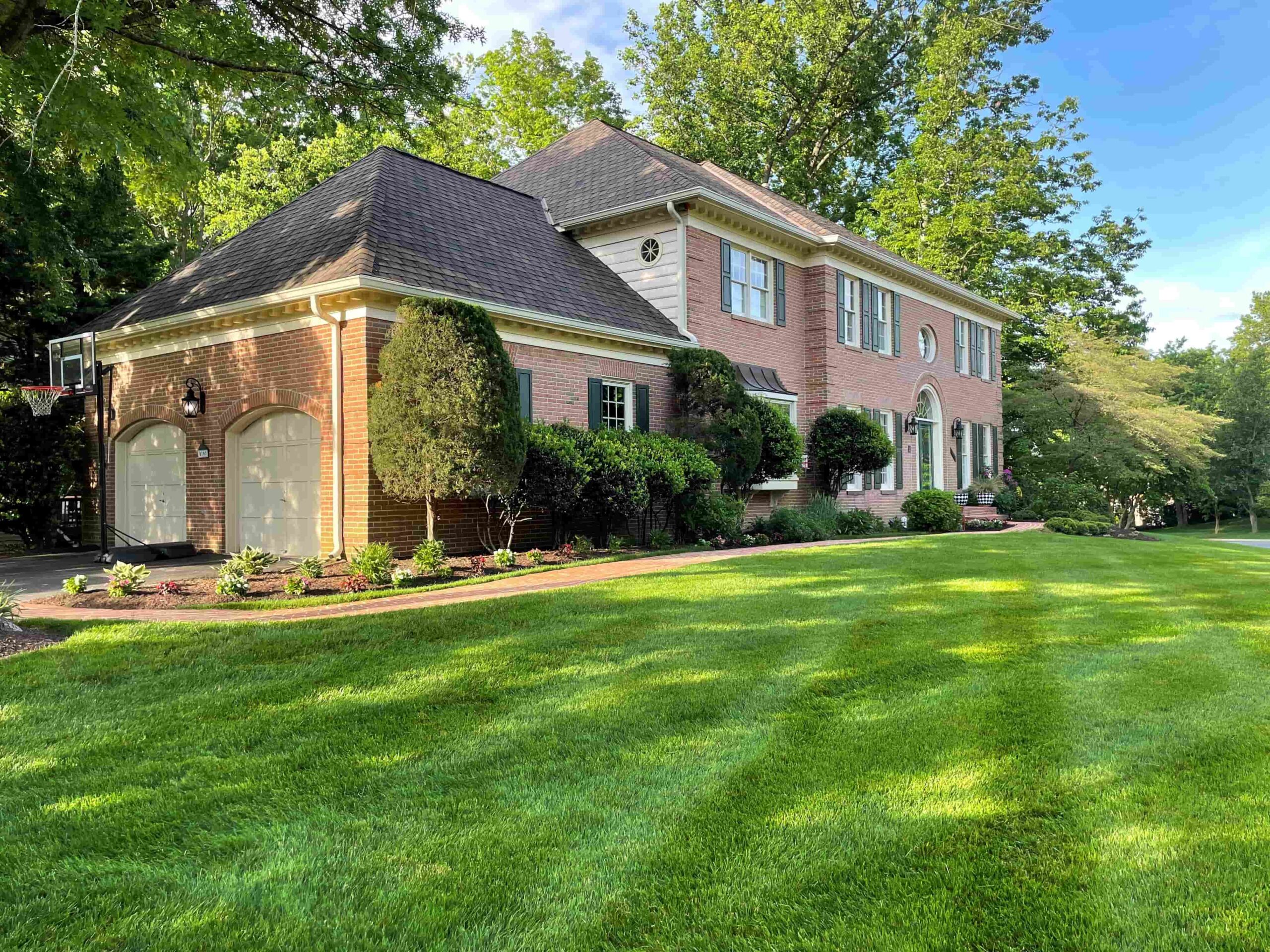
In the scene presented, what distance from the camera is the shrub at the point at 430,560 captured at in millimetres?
9023

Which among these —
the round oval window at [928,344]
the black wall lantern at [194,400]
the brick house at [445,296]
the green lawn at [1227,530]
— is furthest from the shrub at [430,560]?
the green lawn at [1227,530]

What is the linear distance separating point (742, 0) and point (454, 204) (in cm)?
2174

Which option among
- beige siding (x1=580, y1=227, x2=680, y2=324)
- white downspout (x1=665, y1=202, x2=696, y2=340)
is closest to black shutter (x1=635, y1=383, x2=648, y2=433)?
white downspout (x1=665, y1=202, x2=696, y2=340)

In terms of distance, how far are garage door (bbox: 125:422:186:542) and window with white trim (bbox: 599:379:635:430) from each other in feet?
22.6

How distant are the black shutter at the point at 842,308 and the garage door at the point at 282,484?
12.3 metres

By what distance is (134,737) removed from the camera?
419 centimetres

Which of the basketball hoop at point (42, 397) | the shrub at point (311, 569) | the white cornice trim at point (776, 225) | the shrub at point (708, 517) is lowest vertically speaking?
the shrub at point (311, 569)

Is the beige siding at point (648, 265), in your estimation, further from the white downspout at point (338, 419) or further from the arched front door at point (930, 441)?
the arched front door at point (930, 441)

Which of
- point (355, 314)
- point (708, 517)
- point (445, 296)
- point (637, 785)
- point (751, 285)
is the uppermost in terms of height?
point (751, 285)

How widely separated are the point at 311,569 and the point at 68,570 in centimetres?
461

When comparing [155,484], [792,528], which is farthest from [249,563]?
[792,528]

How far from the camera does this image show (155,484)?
13633 millimetres

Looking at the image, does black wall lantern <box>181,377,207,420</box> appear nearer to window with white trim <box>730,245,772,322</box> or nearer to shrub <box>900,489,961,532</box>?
window with white trim <box>730,245,772,322</box>

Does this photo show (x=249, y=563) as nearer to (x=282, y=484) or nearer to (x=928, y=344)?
(x=282, y=484)
